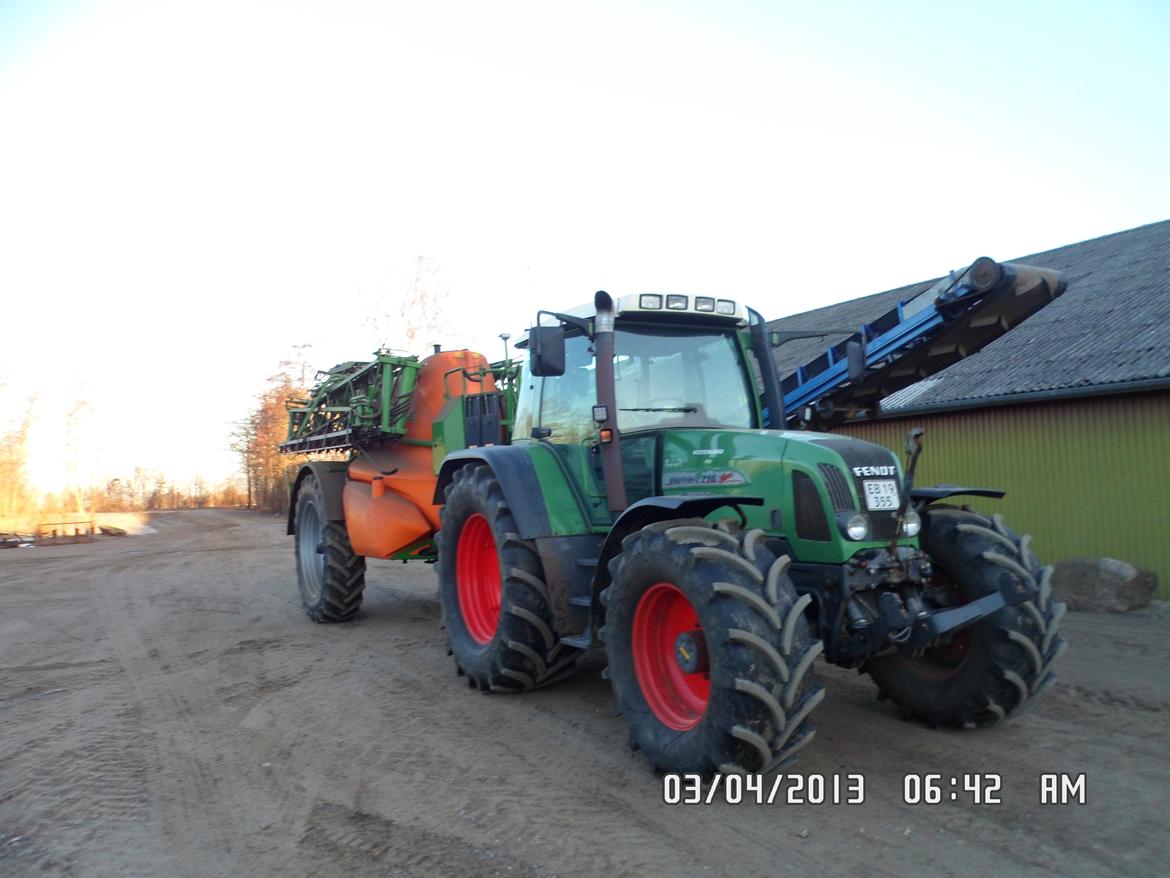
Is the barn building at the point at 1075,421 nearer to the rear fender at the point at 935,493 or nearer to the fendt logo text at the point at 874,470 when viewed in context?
the rear fender at the point at 935,493

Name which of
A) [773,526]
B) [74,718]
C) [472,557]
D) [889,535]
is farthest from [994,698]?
[74,718]

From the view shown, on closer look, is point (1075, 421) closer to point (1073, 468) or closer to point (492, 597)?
point (1073, 468)

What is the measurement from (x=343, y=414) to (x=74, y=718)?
4208mm

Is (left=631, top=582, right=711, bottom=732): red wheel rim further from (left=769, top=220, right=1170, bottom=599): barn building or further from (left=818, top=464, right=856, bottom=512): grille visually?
(left=769, top=220, right=1170, bottom=599): barn building

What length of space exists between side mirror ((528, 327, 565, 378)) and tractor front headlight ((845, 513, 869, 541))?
182cm

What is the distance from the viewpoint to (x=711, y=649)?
12.6ft

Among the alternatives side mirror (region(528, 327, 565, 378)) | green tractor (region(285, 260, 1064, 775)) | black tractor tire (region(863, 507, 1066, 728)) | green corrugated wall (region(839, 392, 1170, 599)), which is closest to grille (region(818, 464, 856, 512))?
green tractor (region(285, 260, 1064, 775))

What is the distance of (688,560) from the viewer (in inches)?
159

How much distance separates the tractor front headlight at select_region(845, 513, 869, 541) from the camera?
169 inches

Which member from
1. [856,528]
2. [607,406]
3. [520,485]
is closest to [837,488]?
[856,528]

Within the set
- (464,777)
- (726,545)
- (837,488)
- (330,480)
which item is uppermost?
(330,480)

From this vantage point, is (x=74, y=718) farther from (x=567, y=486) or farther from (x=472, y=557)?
(x=567, y=486)

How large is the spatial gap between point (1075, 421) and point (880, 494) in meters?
6.78

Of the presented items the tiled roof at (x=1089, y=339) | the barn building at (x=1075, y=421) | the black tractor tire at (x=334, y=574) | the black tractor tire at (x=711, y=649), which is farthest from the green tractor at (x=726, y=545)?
the barn building at (x=1075, y=421)
